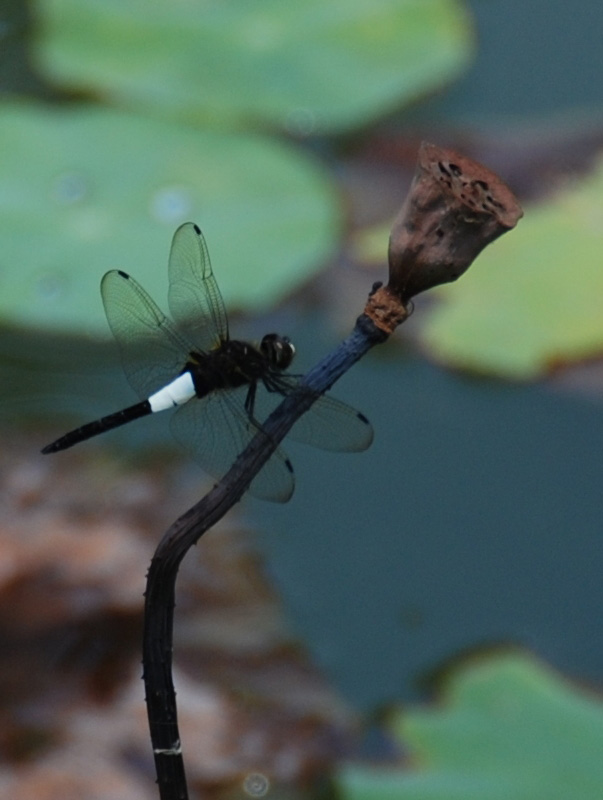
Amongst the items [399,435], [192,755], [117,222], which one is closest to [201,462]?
[192,755]

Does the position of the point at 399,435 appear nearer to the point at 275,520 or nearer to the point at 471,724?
the point at 275,520

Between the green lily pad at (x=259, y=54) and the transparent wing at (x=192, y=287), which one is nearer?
the transparent wing at (x=192, y=287)

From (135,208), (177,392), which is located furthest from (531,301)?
(177,392)

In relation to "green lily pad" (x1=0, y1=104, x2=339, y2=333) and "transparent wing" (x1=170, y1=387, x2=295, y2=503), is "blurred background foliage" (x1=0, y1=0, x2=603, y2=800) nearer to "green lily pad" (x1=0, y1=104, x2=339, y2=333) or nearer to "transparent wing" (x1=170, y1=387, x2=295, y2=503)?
"green lily pad" (x1=0, y1=104, x2=339, y2=333)

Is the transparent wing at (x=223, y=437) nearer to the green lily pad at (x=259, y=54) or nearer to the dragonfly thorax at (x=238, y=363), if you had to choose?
the dragonfly thorax at (x=238, y=363)

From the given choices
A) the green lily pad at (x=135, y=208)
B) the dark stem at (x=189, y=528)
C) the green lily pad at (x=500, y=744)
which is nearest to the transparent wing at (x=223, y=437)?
the dark stem at (x=189, y=528)

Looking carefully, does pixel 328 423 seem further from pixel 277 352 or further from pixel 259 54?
pixel 259 54
